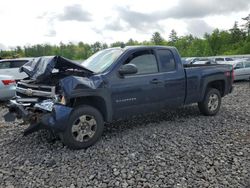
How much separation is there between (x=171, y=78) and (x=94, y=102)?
6.21 feet

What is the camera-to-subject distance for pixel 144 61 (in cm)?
600

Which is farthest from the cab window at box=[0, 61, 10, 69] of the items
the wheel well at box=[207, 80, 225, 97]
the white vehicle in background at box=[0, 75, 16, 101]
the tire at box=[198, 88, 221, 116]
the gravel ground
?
the wheel well at box=[207, 80, 225, 97]

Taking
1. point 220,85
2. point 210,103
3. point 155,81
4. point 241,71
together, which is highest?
point 155,81

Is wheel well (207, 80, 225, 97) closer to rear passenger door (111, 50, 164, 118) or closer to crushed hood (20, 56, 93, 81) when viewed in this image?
rear passenger door (111, 50, 164, 118)

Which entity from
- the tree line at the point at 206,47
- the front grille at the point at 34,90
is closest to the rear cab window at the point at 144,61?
the front grille at the point at 34,90

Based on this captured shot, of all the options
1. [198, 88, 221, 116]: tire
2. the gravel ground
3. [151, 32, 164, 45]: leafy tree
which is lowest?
the gravel ground

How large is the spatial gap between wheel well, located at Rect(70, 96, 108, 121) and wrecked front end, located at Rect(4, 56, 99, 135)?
18 centimetres

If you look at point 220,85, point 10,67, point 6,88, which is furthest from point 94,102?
point 10,67

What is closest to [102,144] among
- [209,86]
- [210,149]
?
[210,149]

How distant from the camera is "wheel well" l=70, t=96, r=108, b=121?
200 inches

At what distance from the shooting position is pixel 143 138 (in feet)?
18.0

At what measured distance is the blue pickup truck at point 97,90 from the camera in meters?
4.84

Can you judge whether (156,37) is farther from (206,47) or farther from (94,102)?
(94,102)

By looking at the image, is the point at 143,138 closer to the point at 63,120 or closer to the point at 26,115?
the point at 63,120
